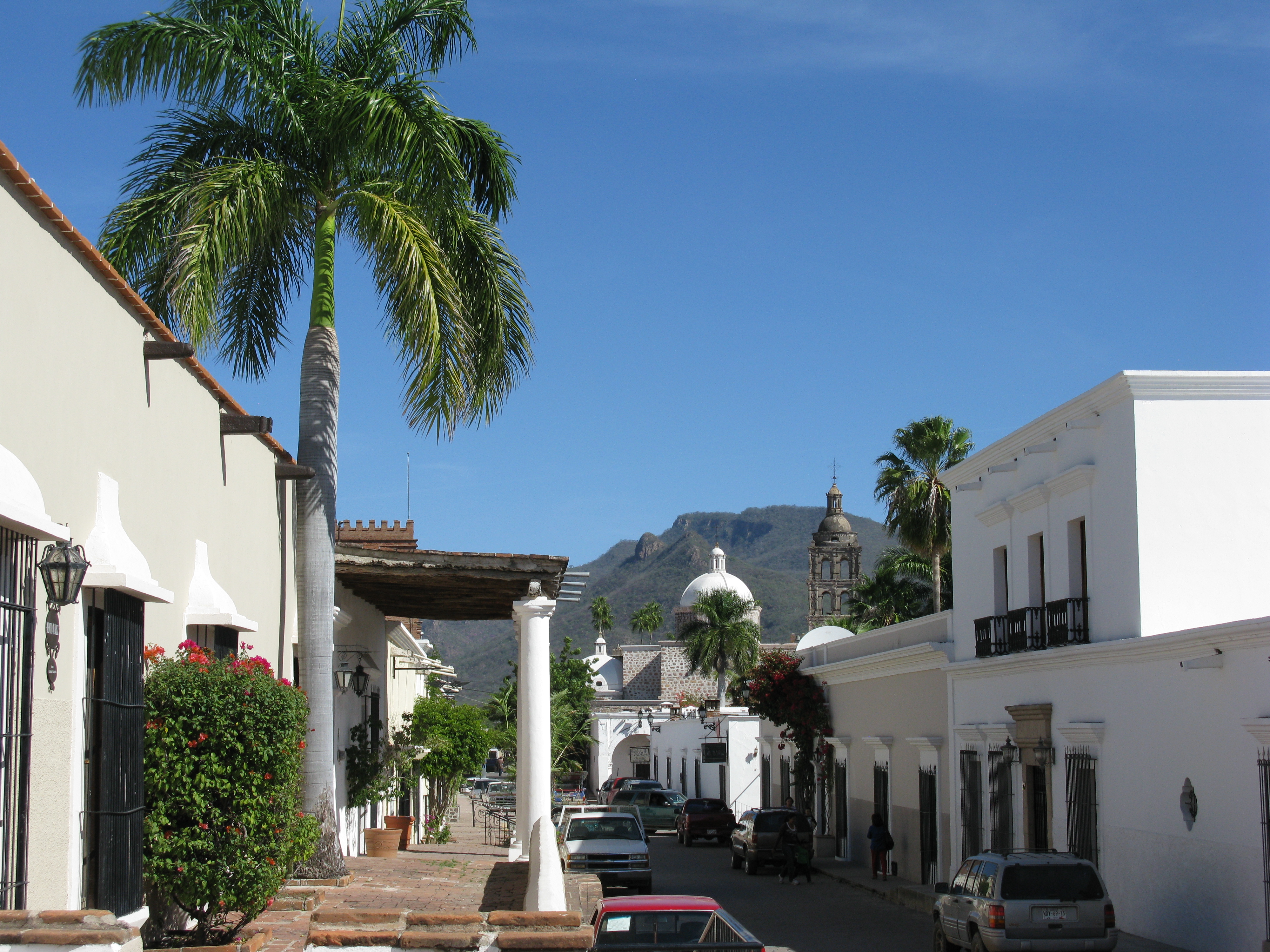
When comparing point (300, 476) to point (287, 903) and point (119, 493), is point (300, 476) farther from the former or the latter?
point (119, 493)

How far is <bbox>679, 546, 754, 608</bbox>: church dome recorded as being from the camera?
9081 cm

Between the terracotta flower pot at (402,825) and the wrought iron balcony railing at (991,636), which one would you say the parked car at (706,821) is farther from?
the wrought iron balcony railing at (991,636)

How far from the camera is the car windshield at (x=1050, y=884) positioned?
14789 mm

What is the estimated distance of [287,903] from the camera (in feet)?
42.1

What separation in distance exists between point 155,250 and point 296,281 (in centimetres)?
262

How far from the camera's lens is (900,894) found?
23359 mm

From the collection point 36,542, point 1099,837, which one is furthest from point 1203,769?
point 36,542

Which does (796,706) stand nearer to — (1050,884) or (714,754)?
(714,754)

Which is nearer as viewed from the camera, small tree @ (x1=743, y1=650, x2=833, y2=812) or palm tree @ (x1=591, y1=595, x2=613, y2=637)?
small tree @ (x1=743, y1=650, x2=833, y2=812)

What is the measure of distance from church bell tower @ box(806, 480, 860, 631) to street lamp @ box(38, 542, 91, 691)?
288 feet

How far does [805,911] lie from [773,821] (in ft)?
24.1

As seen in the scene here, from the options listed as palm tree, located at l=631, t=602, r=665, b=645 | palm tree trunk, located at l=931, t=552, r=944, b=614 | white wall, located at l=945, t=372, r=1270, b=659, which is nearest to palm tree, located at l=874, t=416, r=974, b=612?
palm tree trunk, located at l=931, t=552, r=944, b=614

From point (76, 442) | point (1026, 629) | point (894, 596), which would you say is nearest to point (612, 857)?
point (1026, 629)

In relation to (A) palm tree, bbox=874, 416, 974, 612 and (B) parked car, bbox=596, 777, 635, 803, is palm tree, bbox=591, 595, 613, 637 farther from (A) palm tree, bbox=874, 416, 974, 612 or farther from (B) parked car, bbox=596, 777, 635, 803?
(A) palm tree, bbox=874, 416, 974, 612
